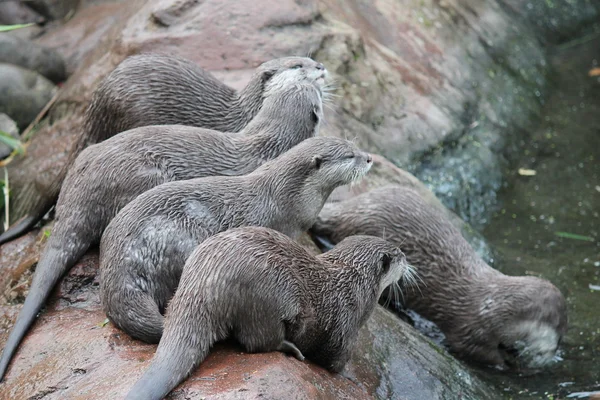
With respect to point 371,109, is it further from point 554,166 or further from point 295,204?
point 295,204

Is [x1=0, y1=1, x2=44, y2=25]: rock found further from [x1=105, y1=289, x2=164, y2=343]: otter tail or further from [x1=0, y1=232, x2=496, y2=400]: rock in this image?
[x1=105, y1=289, x2=164, y2=343]: otter tail

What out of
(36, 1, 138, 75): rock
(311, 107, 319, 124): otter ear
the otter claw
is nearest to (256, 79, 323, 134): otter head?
(311, 107, 319, 124): otter ear

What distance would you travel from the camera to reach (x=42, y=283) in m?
2.98

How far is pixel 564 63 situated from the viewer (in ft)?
23.5

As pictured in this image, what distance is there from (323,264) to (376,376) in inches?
16.8

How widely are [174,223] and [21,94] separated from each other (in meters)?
2.97

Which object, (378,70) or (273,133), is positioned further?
(378,70)

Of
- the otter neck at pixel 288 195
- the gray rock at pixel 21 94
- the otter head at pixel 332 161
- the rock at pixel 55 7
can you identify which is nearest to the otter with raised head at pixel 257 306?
the otter neck at pixel 288 195

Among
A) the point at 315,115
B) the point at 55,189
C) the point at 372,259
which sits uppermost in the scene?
the point at 315,115

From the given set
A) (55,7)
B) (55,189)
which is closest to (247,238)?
(55,189)

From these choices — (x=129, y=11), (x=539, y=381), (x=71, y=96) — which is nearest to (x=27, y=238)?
(x=71, y=96)

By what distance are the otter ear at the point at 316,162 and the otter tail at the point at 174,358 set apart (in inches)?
35.2

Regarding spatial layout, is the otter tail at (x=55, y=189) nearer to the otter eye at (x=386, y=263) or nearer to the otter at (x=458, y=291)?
the otter at (x=458, y=291)

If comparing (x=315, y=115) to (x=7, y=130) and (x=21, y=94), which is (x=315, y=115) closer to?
(x=7, y=130)
